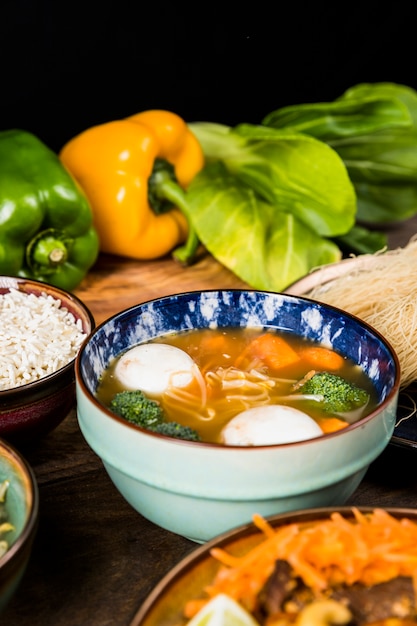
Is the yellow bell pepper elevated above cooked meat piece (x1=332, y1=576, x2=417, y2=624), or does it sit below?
below

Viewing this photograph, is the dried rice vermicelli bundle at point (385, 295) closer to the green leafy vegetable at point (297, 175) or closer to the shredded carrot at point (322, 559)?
the green leafy vegetable at point (297, 175)

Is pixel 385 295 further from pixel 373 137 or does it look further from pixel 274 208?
pixel 373 137

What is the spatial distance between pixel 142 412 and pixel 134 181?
5.77ft

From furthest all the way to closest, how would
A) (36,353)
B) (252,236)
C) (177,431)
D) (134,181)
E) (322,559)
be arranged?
(134,181) → (252,236) → (36,353) → (177,431) → (322,559)

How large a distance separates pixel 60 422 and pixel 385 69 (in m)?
3.27

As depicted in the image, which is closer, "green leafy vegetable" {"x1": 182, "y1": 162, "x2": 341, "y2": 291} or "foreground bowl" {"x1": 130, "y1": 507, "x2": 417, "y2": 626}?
"foreground bowl" {"x1": 130, "y1": 507, "x2": 417, "y2": 626}

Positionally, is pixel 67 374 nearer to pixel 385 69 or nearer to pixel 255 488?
pixel 255 488

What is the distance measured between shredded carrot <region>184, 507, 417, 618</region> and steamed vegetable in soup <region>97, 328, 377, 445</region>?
0.82 feet

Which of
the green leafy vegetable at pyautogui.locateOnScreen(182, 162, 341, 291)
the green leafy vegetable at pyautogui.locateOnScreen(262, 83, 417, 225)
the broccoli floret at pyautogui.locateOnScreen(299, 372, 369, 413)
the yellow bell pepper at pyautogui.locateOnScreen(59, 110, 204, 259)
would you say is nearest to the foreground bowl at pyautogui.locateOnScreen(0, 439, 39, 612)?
the broccoli floret at pyautogui.locateOnScreen(299, 372, 369, 413)

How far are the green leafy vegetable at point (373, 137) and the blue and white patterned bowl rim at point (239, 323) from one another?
1620 mm

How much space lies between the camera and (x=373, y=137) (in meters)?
3.55

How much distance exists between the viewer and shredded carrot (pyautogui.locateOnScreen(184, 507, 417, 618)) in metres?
1.30

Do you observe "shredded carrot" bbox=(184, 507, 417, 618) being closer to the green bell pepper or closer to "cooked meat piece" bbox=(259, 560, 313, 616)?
"cooked meat piece" bbox=(259, 560, 313, 616)

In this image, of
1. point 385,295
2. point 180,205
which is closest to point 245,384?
point 385,295
